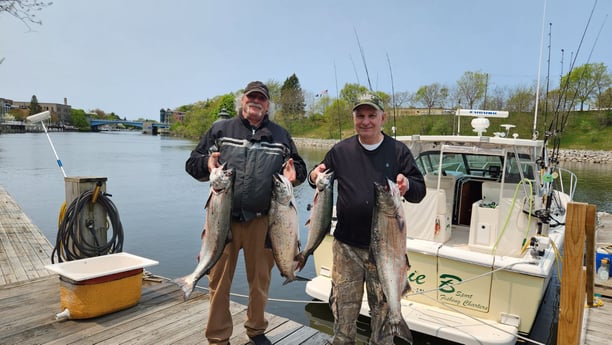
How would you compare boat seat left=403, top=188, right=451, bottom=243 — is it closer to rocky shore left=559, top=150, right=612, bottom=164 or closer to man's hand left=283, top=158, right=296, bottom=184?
man's hand left=283, top=158, right=296, bottom=184

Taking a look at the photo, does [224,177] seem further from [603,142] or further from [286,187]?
[603,142]

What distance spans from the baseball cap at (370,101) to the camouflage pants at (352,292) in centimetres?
108

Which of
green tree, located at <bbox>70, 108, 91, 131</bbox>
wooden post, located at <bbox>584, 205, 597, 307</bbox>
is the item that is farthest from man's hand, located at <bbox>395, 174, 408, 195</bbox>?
green tree, located at <bbox>70, 108, 91, 131</bbox>

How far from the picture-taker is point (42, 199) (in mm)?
16797

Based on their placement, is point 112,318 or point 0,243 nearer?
point 112,318

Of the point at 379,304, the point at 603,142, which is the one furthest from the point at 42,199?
the point at 603,142

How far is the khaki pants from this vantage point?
123 inches

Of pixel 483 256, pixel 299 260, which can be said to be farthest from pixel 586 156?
pixel 299 260

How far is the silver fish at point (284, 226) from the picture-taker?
2.92m

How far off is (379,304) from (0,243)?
7851 millimetres

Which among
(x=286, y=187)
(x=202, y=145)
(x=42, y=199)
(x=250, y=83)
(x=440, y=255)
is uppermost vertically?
(x=250, y=83)

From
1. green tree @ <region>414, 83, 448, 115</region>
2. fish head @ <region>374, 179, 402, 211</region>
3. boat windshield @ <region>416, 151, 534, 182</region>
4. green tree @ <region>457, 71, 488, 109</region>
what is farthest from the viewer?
green tree @ <region>414, 83, 448, 115</region>

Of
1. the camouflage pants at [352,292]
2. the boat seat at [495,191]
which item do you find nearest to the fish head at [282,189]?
the camouflage pants at [352,292]

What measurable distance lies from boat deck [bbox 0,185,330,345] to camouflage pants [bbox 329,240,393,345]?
0.92 m
